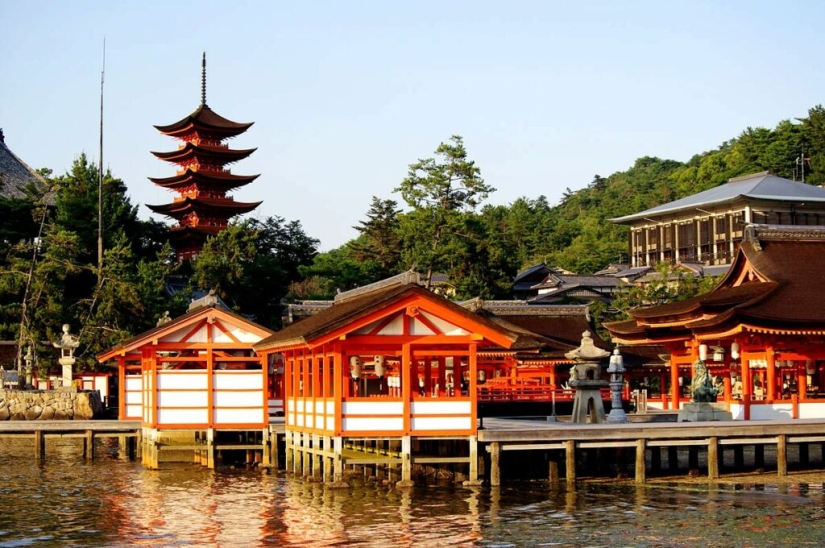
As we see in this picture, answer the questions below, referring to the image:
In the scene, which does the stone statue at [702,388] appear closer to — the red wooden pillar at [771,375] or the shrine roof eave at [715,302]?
the red wooden pillar at [771,375]

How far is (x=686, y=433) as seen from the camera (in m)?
27.7

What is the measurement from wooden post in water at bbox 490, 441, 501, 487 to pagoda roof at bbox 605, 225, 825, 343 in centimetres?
884

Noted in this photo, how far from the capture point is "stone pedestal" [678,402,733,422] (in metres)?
32.1

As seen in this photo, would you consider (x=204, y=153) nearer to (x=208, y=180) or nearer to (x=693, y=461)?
(x=208, y=180)

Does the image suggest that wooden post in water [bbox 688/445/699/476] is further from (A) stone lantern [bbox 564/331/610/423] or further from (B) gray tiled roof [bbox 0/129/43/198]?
(B) gray tiled roof [bbox 0/129/43/198]

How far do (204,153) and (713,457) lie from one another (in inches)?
2269

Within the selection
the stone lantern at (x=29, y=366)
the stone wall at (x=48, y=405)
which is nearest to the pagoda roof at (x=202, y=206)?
the stone lantern at (x=29, y=366)

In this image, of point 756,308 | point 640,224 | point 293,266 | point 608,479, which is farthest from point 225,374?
point 640,224

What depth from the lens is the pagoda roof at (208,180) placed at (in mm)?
80062

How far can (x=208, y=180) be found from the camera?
80.5 meters

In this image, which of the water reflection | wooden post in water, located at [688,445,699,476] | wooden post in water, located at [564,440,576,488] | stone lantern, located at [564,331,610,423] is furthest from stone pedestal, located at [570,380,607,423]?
wooden post in water, located at [564,440,576,488]

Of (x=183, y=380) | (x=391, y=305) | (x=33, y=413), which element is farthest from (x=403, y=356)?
(x=33, y=413)

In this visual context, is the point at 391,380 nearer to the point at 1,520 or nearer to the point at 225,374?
the point at 225,374

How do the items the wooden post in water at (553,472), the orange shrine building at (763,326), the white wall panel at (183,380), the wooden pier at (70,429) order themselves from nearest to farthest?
1. the wooden post in water at (553,472)
2. the white wall panel at (183,380)
3. the orange shrine building at (763,326)
4. the wooden pier at (70,429)
